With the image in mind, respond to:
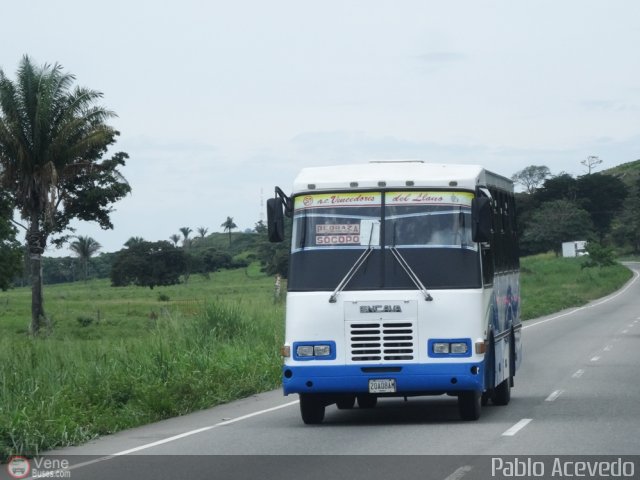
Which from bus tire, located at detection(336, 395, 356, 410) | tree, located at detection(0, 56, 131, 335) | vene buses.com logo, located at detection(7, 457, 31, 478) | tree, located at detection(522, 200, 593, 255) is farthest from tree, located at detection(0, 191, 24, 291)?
tree, located at detection(522, 200, 593, 255)

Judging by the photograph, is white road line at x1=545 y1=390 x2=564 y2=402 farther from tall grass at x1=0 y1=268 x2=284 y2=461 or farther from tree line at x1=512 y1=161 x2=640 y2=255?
tree line at x1=512 y1=161 x2=640 y2=255

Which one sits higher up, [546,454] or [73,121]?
[73,121]

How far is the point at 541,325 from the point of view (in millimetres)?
44094

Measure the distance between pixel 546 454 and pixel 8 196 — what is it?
1803 inches

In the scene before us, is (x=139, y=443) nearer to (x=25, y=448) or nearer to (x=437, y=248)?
(x=25, y=448)

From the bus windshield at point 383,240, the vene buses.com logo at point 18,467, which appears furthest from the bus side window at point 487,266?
the vene buses.com logo at point 18,467

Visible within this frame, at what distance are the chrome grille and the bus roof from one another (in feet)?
5.63

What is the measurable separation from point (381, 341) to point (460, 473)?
3.96 metres

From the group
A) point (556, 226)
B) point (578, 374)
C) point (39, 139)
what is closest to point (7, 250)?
point (39, 139)

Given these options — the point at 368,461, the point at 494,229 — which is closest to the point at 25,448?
the point at 368,461

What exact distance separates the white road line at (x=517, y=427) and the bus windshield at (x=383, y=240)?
1.70 metres

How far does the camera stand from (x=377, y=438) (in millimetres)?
13648

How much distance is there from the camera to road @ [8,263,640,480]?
37.6 ft

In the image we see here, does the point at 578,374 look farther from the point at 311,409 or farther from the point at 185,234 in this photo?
the point at 185,234
